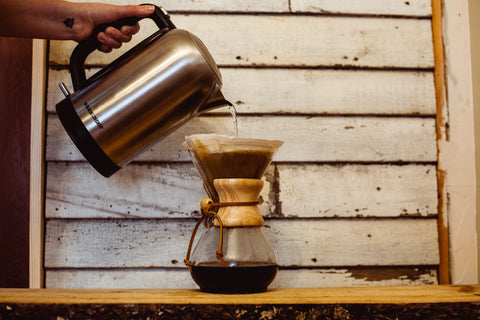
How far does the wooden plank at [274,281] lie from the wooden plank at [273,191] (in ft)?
0.53

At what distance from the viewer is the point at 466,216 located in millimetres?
1361

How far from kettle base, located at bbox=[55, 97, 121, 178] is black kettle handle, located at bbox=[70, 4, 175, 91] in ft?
0.22

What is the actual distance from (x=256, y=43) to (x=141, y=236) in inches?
26.6

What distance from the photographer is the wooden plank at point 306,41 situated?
4.48 feet

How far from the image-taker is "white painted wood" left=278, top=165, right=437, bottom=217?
134cm

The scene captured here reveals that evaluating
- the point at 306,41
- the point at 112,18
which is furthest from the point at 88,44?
the point at 306,41

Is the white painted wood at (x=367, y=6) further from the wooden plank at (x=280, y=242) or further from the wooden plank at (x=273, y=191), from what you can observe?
the wooden plank at (x=280, y=242)

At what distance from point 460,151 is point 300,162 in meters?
0.49

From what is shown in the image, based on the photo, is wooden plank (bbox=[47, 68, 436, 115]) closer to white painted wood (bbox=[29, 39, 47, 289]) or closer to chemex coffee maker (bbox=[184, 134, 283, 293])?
white painted wood (bbox=[29, 39, 47, 289])

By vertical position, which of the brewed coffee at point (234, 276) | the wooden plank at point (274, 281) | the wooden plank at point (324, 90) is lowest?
the wooden plank at point (274, 281)

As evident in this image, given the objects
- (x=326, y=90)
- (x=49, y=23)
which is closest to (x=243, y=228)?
(x=326, y=90)

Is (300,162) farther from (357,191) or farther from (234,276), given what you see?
(234,276)

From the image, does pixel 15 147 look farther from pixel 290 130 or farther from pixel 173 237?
pixel 290 130

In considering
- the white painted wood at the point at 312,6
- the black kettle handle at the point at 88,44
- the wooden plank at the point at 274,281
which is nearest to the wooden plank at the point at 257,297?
the wooden plank at the point at 274,281
